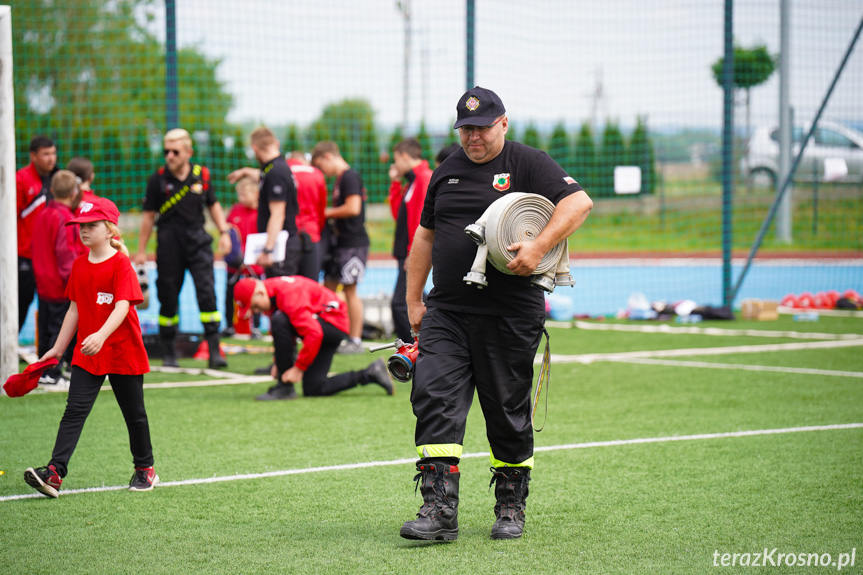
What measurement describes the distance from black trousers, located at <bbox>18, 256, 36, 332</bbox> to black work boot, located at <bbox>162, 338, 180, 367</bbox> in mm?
1347

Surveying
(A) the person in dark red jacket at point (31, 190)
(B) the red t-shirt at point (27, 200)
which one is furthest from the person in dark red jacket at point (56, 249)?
(B) the red t-shirt at point (27, 200)

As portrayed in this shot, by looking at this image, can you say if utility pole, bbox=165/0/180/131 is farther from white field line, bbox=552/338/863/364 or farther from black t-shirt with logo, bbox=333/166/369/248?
white field line, bbox=552/338/863/364

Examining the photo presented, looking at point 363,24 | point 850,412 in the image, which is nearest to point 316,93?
point 363,24

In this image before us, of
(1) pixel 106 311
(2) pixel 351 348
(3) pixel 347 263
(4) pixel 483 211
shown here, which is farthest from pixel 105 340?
(2) pixel 351 348

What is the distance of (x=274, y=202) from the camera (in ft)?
28.5

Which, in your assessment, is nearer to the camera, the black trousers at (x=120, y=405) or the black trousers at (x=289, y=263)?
the black trousers at (x=120, y=405)

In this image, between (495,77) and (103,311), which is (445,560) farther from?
(495,77)

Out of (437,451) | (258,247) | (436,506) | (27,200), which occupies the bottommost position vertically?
(436,506)

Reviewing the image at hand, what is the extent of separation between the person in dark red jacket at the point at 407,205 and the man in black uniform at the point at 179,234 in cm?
179

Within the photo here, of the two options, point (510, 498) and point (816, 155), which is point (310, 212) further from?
point (816, 155)

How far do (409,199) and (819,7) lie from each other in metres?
9.33

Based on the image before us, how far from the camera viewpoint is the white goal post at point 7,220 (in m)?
7.77

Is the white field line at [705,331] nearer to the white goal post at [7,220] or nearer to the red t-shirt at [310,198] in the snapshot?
the red t-shirt at [310,198]

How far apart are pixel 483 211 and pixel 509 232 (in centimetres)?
27
